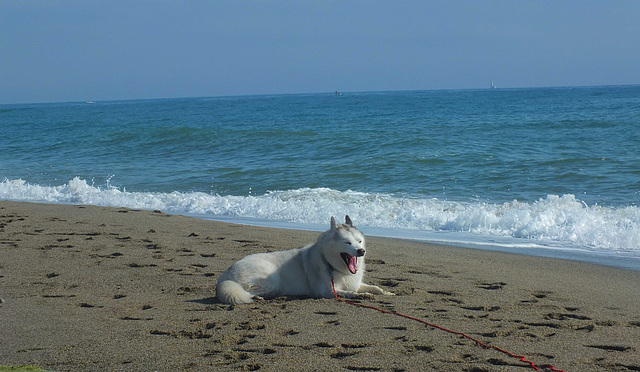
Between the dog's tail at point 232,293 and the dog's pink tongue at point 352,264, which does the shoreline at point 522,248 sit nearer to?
the dog's pink tongue at point 352,264

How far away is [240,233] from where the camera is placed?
9.20m

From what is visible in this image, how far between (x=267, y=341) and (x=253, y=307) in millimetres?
968

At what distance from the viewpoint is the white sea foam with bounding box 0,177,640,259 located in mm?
9531

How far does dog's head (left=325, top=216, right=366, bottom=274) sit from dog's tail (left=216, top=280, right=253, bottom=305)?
2.73ft

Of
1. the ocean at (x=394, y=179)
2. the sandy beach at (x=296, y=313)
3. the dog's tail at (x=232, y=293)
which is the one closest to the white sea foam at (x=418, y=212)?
the ocean at (x=394, y=179)

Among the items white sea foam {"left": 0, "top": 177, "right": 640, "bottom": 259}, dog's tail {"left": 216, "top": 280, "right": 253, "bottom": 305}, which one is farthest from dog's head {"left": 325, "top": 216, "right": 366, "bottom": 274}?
white sea foam {"left": 0, "top": 177, "right": 640, "bottom": 259}

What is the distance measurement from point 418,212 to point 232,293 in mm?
6854

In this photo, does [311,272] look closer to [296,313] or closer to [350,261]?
[350,261]

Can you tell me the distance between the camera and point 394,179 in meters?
16.2

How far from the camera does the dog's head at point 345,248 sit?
5527 mm

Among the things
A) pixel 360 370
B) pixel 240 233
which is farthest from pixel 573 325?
pixel 240 233

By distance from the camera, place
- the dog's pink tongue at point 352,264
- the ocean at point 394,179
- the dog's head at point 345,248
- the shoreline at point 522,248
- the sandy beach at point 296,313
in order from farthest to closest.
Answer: the ocean at point 394,179
the shoreline at point 522,248
the dog's pink tongue at point 352,264
the dog's head at point 345,248
the sandy beach at point 296,313

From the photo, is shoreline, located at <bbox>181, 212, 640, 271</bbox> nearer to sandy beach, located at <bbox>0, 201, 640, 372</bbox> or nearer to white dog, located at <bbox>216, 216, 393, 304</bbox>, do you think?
sandy beach, located at <bbox>0, 201, 640, 372</bbox>

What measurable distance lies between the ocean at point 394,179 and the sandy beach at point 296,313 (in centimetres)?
219
